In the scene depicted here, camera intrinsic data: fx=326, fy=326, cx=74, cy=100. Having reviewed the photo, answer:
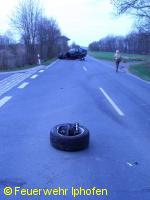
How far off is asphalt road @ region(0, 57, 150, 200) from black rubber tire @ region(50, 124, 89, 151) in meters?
0.11

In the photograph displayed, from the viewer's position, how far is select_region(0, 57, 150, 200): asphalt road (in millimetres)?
4844

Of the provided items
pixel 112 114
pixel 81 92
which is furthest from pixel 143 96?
pixel 112 114

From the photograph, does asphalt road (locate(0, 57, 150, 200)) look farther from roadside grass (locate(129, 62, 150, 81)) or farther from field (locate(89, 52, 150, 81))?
field (locate(89, 52, 150, 81))

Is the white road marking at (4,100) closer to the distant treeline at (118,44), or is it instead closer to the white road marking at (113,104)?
the white road marking at (113,104)

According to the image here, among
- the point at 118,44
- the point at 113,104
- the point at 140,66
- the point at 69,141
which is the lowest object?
the point at 140,66

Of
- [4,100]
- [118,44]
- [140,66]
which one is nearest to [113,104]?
[4,100]

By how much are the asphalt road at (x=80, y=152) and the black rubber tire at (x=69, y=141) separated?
112 millimetres

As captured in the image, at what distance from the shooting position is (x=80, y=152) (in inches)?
243

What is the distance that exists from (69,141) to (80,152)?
0.31m

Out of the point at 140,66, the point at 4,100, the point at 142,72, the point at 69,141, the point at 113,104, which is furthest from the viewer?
the point at 140,66

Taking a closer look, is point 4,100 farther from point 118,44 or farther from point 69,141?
point 118,44

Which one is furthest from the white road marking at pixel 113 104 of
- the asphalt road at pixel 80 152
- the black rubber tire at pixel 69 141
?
the black rubber tire at pixel 69 141

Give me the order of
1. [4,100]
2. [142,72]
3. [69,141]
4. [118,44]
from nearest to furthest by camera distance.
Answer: [69,141]
[4,100]
[142,72]
[118,44]

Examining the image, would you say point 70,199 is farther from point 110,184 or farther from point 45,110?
point 45,110
